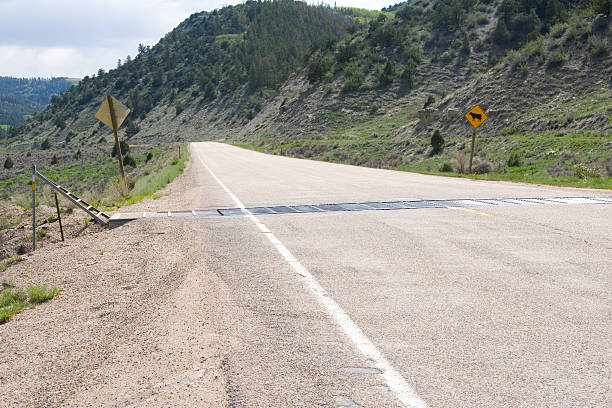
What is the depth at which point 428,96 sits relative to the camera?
5909cm

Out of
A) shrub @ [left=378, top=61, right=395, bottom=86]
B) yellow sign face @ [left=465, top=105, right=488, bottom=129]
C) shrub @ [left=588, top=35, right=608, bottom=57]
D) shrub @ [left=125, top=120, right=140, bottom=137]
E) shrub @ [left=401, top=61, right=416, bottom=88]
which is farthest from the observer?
shrub @ [left=125, top=120, right=140, bottom=137]

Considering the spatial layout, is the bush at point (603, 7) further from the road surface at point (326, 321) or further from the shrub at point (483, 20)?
the road surface at point (326, 321)

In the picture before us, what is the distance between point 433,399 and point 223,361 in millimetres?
1495

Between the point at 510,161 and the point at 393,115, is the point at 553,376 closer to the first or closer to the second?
the point at 510,161

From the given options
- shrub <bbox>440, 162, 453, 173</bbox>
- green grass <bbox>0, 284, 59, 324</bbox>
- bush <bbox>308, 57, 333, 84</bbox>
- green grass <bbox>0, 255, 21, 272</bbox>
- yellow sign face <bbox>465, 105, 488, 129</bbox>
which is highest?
bush <bbox>308, 57, 333, 84</bbox>

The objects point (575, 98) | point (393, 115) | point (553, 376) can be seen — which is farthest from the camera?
point (393, 115)

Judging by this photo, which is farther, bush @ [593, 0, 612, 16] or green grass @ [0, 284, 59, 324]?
bush @ [593, 0, 612, 16]

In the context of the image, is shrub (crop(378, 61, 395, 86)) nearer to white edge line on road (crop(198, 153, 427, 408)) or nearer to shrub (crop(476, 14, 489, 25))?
shrub (crop(476, 14, 489, 25))

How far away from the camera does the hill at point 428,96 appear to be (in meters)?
28.1

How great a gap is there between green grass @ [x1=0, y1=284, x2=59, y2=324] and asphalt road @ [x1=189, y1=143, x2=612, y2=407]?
1.94 metres

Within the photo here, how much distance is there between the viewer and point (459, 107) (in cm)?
4081

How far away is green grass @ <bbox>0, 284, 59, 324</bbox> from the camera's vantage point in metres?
5.83

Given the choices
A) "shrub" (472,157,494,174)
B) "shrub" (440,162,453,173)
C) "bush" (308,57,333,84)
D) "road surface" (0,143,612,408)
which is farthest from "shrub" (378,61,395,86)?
"road surface" (0,143,612,408)

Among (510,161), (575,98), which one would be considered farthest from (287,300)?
(575,98)
